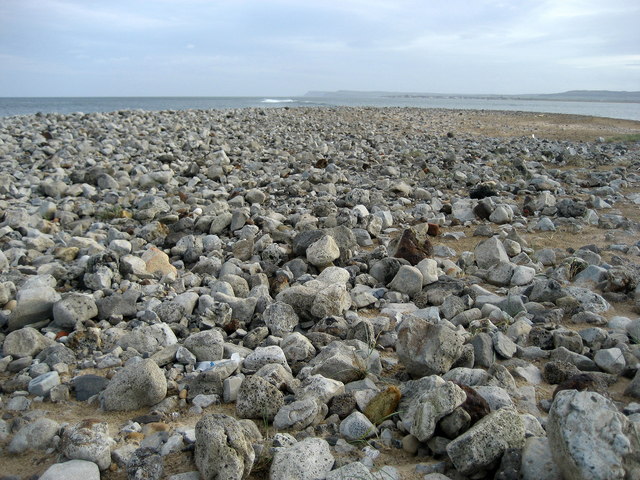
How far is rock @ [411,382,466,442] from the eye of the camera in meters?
1.80

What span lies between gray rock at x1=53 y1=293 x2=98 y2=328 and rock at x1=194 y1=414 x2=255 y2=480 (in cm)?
143

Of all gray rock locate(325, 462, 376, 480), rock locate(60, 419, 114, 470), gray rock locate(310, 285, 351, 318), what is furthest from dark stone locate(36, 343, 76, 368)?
gray rock locate(325, 462, 376, 480)

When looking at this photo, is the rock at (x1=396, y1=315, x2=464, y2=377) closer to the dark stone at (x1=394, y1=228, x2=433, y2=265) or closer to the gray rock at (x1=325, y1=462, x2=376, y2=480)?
the gray rock at (x1=325, y1=462, x2=376, y2=480)

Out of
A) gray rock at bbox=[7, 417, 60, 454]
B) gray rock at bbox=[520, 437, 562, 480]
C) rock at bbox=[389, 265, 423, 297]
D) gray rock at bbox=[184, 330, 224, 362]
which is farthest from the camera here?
rock at bbox=[389, 265, 423, 297]

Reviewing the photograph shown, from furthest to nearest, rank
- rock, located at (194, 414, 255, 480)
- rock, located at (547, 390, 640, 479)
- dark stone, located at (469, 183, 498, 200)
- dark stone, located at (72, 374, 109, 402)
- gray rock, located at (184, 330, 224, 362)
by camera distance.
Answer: dark stone, located at (469, 183, 498, 200) < gray rock, located at (184, 330, 224, 362) < dark stone, located at (72, 374, 109, 402) < rock, located at (194, 414, 255, 480) < rock, located at (547, 390, 640, 479)

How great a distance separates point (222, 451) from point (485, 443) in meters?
0.85

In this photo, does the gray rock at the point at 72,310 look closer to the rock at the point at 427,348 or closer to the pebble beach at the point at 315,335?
the pebble beach at the point at 315,335

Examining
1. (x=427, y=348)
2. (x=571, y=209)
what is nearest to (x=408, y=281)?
(x=427, y=348)

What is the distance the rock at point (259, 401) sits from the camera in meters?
2.07

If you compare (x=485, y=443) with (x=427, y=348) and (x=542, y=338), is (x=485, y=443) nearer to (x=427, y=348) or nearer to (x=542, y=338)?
(x=427, y=348)

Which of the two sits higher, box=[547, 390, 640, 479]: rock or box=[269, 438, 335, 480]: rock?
box=[547, 390, 640, 479]: rock

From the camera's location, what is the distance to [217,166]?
285 inches

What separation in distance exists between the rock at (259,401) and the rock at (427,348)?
2.02ft

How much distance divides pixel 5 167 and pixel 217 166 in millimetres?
3114
